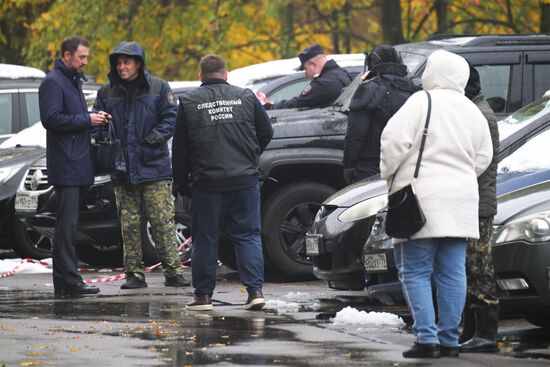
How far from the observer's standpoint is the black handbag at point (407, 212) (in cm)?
789

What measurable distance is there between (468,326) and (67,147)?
14.3ft

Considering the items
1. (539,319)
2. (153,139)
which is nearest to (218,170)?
(153,139)

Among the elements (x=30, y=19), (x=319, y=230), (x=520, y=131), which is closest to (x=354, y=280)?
(x=319, y=230)

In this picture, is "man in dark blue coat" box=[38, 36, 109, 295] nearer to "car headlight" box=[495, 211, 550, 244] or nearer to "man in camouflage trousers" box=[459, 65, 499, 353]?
"car headlight" box=[495, 211, 550, 244]

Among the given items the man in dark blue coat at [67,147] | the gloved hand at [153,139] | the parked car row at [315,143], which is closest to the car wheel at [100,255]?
the parked car row at [315,143]

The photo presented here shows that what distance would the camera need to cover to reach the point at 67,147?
11.9 m

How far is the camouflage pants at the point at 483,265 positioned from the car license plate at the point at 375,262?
133 cm

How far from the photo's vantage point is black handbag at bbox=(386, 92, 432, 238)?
311 inches

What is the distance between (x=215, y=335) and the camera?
29.7 feet

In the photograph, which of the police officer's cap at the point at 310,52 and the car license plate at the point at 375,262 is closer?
the car license plate at the point at 375,262

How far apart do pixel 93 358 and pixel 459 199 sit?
218 cm

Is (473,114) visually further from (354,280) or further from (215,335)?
(354,280)

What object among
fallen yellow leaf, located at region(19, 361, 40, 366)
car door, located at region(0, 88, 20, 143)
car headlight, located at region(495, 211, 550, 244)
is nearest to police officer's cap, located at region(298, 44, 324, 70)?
car door, located at region(0, 88, 20, 143)

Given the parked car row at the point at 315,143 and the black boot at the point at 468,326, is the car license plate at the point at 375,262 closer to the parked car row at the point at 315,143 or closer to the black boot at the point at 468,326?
the black boot at the point at 468,326
